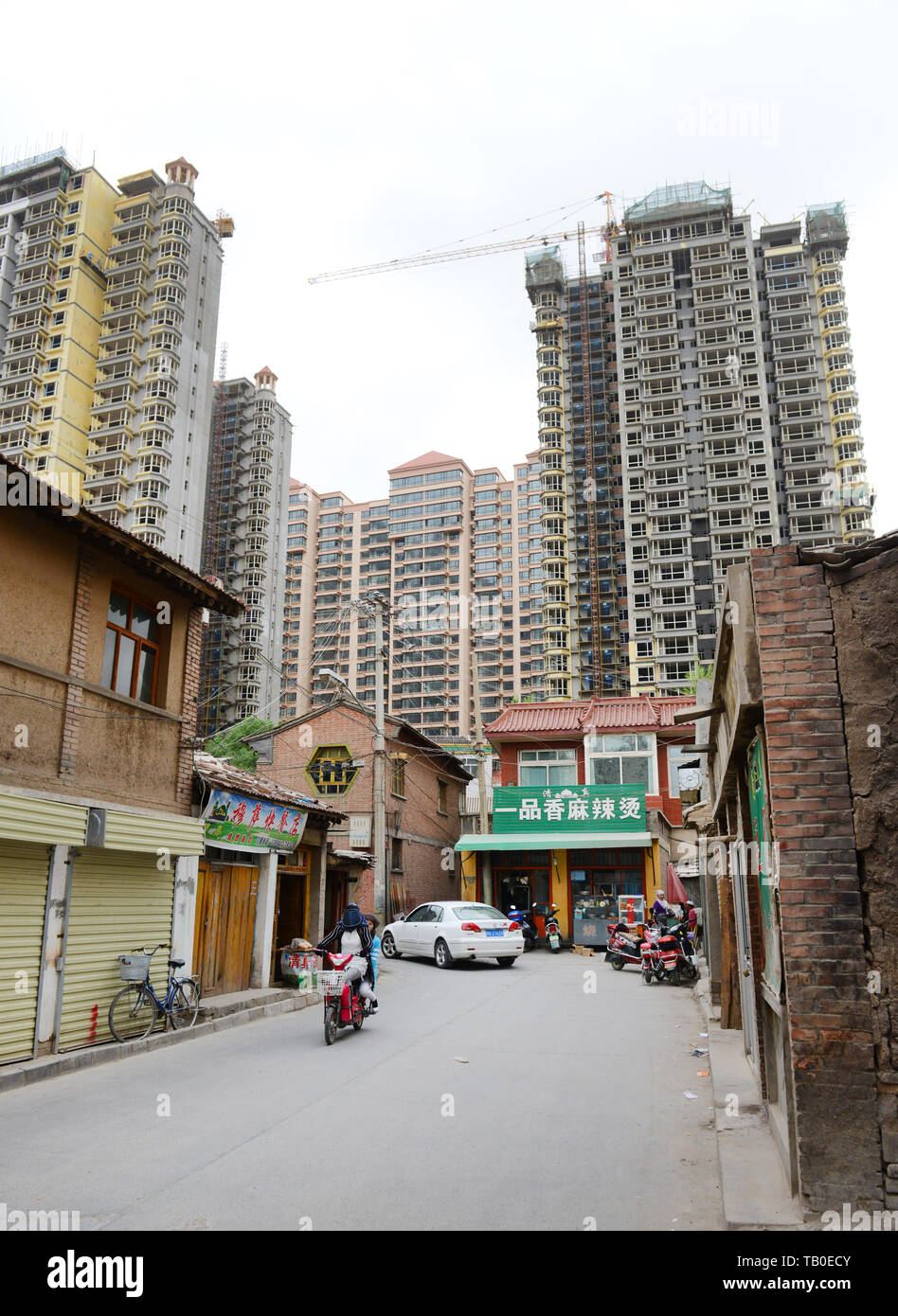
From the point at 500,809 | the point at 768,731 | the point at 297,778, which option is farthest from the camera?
the point at 297,778

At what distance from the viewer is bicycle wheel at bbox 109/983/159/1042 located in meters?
10.1

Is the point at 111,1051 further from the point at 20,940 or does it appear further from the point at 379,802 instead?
the point at 379,802

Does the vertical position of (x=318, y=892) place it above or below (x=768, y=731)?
below

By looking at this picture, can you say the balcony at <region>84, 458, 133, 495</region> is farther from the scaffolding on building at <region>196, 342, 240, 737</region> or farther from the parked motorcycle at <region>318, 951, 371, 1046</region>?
the parked motorcycle at <region>318, 951, 371, 1046</region>

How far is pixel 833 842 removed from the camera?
441cm

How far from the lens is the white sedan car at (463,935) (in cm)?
1847

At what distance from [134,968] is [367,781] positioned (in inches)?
730

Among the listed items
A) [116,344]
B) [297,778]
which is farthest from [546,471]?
[297,778]

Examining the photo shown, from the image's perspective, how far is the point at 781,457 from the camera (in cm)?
6556
